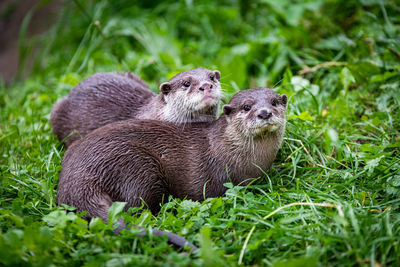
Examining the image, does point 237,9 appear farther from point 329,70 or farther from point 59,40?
point 59,40

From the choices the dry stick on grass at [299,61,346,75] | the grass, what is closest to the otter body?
the grass

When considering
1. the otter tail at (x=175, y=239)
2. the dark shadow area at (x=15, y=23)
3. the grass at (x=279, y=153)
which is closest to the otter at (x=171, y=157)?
the grass at (x=279, y=153)

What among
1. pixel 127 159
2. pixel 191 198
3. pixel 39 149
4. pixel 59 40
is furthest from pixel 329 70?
pixel 59 40

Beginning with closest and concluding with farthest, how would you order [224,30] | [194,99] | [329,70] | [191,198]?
[191,198] → [194,99] → [329,70] → [224,30]

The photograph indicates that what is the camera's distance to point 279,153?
3.15 meters

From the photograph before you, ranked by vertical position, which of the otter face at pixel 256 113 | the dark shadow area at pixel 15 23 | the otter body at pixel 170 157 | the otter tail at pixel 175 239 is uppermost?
the dark shadow area at pixel 15 23

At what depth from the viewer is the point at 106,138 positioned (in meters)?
2.68

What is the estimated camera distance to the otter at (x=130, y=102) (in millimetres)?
3223

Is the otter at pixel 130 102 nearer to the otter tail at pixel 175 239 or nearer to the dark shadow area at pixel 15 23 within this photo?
the otter tail at pixel 175 239

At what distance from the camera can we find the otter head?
3.15 metres

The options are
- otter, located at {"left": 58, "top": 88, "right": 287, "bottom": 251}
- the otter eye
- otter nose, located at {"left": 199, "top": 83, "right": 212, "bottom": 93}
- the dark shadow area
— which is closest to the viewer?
otter, located at {"left": 58, "top": 88, "right": 287, "bottom": 251}

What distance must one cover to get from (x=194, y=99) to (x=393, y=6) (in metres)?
2.81

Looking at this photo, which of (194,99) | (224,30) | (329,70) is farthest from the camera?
(224,30)

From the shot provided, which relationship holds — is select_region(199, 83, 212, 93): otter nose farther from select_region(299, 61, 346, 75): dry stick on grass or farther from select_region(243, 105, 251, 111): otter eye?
select_region(299, 61, 346, 75): dry stick on grass
